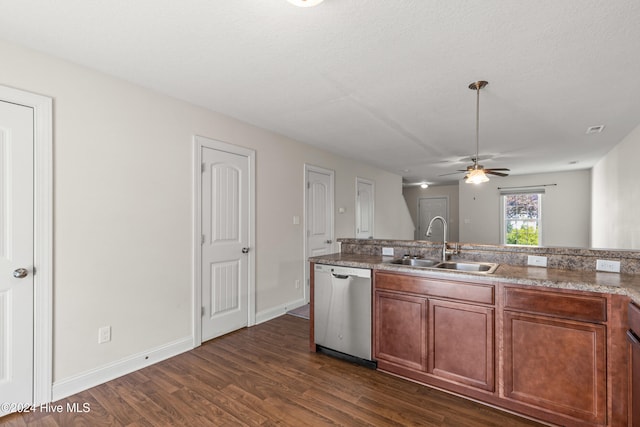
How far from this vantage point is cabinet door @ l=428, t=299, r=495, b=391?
2.03 metres

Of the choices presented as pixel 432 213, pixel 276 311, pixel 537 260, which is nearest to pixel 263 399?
pixel 276 311

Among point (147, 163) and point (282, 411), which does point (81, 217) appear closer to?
point (147, 163)

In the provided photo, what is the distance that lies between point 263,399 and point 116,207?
1.88 m

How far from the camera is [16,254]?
6.50 ft

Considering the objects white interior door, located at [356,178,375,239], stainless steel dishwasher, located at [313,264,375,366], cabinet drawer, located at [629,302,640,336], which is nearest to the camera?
cabinet drawer, located at [629,302,640,336]

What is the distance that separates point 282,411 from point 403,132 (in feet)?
11.0

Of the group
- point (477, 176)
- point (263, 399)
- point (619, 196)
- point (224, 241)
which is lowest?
point (263, 399)

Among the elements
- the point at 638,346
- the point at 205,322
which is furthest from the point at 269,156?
the point at 638,346

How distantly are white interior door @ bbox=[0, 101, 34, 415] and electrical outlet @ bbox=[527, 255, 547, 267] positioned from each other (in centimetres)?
361

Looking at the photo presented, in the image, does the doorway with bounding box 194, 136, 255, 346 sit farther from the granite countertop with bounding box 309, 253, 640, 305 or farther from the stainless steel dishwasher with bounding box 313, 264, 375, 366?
the granite countertop with bounding box 309, 253, 640, 305

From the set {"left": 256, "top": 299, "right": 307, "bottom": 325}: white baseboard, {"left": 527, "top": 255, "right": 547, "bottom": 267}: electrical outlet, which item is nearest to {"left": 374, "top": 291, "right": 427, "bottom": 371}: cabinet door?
{"left": 527, "top": 255, "right": 547, "bottom": 267}: electrical outlet

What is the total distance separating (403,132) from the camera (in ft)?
12.9

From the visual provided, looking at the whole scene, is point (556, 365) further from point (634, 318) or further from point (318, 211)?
point (318, 211)

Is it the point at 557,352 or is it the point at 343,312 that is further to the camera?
the point at 343,312
